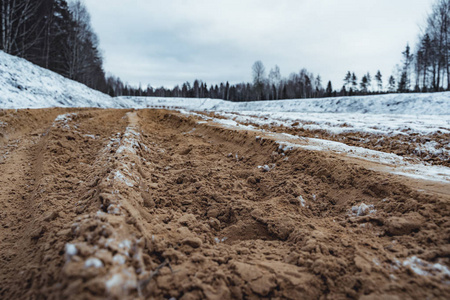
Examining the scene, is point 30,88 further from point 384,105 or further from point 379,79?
point 379,79

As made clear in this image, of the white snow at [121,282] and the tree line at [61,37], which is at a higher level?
the tree line at [61,37]

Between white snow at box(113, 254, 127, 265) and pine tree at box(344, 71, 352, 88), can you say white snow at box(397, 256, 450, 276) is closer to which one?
white snow at box(113, 254, 127, 265)

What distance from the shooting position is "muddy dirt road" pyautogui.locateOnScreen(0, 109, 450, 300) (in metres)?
1.32

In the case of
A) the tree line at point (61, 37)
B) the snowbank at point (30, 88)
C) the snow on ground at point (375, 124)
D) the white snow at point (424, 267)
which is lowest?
the white snow at point (424, 267)

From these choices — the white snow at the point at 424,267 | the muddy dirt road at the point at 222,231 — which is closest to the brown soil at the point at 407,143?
the muddy dirt road at the point at 222,231

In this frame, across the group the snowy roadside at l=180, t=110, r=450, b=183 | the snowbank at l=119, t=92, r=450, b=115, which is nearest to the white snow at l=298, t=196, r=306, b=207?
the snowy roadside at l=180, t=110, r=450, b=183

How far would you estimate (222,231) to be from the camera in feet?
7.15

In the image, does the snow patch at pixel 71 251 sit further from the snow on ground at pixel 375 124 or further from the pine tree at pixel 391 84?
the pine tree at pixel 391 84

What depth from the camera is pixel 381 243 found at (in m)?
1.72

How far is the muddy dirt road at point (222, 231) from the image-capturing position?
1.32 meters

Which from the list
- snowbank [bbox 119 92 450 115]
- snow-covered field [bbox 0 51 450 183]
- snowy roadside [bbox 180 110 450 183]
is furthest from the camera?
snowbank [bbox 119 92 450 115]

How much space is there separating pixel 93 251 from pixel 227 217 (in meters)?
1.38

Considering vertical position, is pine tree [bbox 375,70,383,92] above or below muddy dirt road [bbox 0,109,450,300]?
above

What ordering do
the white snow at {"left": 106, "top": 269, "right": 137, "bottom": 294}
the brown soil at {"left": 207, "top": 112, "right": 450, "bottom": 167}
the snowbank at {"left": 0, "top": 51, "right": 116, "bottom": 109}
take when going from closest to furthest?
the white snow at {"left": 106, "top": 269, "right": 137, "bottom": 294}, the brown soil at {"left": 207, "top": 112, "right": 450, "bottom": 167}, the snowbank at {"left": 0, "top": 51, "right": 116, "bottom": 109}
